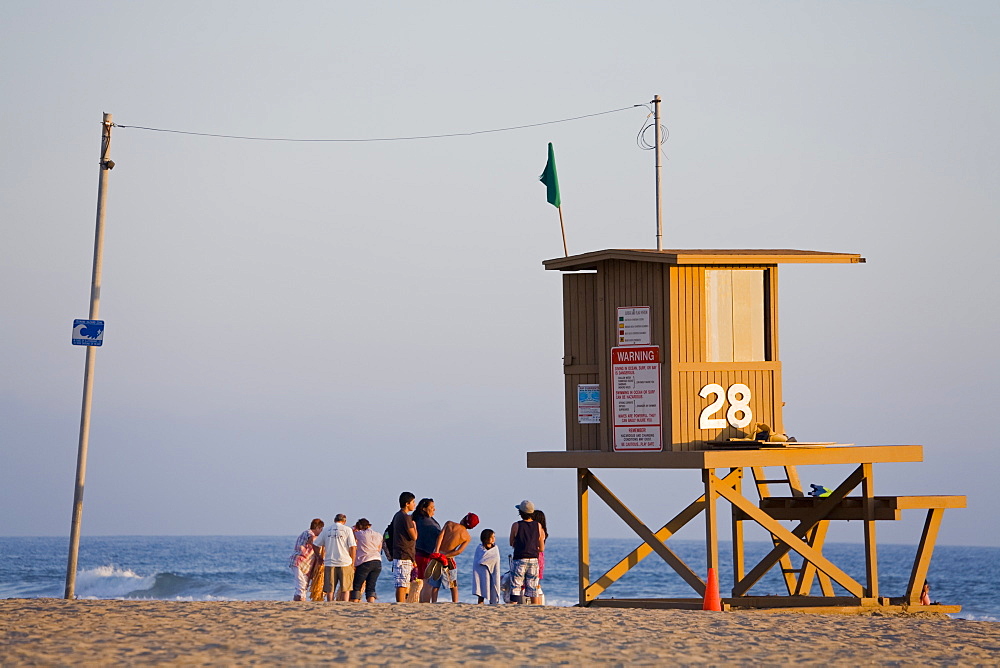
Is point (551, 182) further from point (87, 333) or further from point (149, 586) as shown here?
point (149, 586)

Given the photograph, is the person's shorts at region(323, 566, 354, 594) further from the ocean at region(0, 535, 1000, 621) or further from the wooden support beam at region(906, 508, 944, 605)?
the ocean at region(0, 535, 1000, 621)

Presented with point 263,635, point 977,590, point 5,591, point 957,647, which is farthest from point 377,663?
point 977,590

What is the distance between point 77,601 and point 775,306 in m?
9.15

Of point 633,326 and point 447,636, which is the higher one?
point 633,326

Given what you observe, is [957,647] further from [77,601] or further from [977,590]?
[977,590]

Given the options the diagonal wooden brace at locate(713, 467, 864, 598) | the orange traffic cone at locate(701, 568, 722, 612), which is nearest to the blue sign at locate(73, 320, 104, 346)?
the diagonal wooden brace at locate(713, 467, 864, 598)

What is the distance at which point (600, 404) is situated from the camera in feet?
57.9

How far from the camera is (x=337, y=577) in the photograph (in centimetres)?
1897

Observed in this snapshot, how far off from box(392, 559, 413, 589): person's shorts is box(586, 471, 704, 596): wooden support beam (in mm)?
2641

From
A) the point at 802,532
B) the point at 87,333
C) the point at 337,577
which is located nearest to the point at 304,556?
the point at 337,577

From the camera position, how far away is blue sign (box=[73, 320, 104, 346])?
18312 millimetres

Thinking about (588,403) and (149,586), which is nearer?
(588,403)

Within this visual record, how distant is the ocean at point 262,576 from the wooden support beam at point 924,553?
1944 centimetres

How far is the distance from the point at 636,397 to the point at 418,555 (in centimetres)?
394
